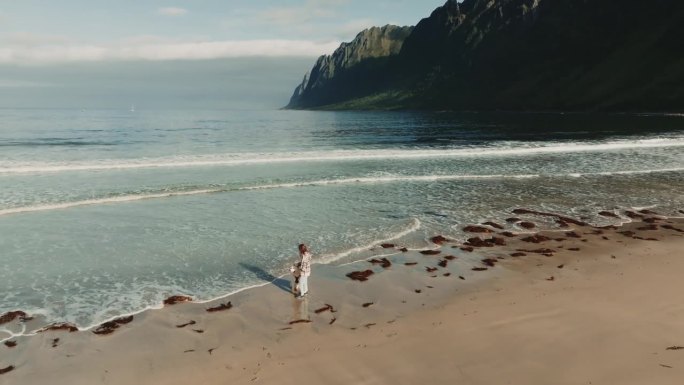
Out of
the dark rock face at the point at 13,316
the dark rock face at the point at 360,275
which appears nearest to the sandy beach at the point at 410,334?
the dark rock face at the point at 360,275

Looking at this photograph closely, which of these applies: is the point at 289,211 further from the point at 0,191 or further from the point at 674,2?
the point at 674,2

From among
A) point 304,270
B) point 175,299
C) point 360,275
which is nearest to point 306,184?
point 360,275

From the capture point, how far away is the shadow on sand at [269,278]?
15.1 m

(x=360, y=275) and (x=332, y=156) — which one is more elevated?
(x=332, y=156)

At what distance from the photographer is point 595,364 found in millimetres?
9914

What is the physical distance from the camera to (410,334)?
457 inches

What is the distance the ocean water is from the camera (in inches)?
622

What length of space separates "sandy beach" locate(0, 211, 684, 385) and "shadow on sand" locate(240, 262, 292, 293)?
5.1 inches

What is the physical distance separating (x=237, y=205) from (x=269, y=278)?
11924 millimetres

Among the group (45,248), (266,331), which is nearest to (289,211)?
(45,248)

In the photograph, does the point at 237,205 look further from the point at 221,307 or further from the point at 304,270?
the point at 221,307

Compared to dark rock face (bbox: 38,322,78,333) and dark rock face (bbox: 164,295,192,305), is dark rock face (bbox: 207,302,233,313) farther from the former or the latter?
dark rock face (bbox: 38,322,78,333)

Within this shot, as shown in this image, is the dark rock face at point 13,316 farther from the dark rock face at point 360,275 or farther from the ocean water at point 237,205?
the dark rock face at point 360,275

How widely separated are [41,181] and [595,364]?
3583 cm
